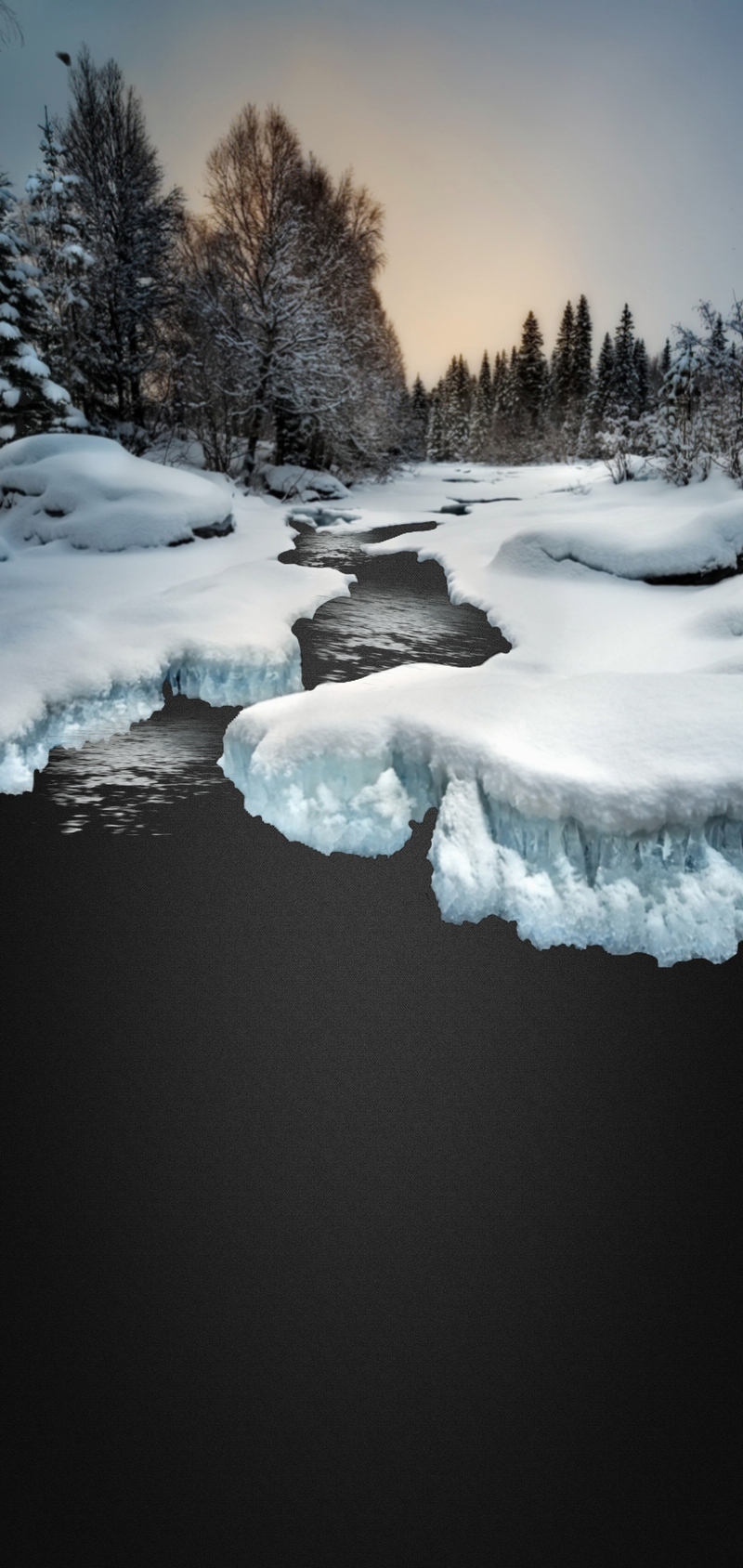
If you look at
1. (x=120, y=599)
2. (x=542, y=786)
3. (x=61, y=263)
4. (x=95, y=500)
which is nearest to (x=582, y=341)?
(x=61, y=263)

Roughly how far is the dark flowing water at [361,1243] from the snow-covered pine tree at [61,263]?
51.5 feet

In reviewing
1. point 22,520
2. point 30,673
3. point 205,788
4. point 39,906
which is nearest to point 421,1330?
point 39,906

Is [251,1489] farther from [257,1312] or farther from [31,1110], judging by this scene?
[31,1110]

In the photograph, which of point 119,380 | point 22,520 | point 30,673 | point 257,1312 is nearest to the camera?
point 257,1312

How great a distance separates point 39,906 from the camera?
144 inches

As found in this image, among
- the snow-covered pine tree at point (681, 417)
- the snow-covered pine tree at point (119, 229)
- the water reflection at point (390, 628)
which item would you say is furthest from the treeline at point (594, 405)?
the snow-covered pine tree at point (119, 229)

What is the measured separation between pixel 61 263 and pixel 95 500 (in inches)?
414

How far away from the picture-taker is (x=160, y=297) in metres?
17.9

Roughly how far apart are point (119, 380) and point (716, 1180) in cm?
1942

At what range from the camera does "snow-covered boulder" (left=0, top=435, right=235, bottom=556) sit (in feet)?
30.5

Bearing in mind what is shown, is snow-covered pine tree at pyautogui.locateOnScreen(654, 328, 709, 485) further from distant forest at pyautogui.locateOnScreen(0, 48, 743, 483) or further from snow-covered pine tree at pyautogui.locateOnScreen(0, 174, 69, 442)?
snow-covered pine tree at pyautogui.locateOnScreen(0, 174, 69, 442)

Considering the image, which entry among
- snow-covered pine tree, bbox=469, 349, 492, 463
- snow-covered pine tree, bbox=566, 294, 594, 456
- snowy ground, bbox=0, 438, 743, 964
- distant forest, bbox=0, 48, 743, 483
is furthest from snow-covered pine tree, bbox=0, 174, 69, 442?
snow-covered pine tree, bbox=469, 349, 492, 463

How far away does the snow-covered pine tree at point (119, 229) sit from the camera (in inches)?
667

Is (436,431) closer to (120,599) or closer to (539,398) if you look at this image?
(539,398)
